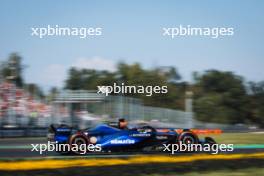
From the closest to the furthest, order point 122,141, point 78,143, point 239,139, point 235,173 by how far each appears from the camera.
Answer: point 235,173, point 78,143, point 122,141, point 239,139

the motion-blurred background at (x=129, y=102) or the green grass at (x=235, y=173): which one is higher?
the motion-blurred background at (x=129, y=102)

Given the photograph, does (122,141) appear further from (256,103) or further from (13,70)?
(256,103)

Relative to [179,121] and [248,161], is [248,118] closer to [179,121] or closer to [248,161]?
[179,121]

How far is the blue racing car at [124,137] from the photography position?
467 inches

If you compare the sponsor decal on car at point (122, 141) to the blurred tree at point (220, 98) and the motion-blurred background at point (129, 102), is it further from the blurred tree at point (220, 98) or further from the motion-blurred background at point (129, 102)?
the blurred tree at point (220, 98)

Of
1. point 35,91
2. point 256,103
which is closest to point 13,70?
point 35,91

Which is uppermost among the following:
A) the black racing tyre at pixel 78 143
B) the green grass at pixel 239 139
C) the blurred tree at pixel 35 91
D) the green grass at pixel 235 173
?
the blurred tree at pixel 35 91

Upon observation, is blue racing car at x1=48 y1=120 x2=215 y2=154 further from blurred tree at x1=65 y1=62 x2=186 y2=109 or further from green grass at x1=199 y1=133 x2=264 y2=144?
blurred tree at x1=65 y1=62 x2=186 y2=109

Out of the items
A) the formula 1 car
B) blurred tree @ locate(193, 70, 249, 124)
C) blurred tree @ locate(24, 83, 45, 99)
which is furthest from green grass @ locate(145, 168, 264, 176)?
blurred tree @ locate(193, 70, 249, 124)

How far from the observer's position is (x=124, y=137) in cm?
1197

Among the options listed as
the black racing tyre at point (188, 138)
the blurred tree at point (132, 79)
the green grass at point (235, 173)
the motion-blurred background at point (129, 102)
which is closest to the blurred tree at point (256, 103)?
the motion-blurred background at point (129, 102)

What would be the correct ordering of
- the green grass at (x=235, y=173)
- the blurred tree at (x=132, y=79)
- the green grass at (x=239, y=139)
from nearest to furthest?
the green grass at (x=235, y=173), the green grass at (x=239, y=139), the blurred tree at (x=132, y=79)

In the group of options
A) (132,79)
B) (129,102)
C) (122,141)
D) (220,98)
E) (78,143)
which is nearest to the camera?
(78,143)

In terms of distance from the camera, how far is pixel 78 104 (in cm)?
1975
